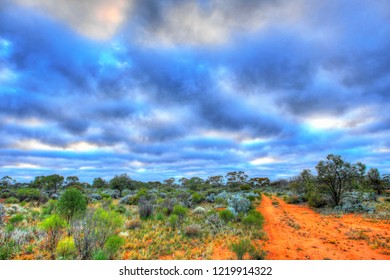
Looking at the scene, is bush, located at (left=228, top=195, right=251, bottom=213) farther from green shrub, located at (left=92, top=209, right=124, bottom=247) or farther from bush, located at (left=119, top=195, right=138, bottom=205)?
bush, located at (left=119, top=195, right=138, bottom=205)

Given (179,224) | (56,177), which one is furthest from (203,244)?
(56,177)

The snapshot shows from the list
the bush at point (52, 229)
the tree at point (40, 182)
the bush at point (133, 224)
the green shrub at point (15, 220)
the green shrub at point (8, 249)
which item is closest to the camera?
the green shrub at point (8, 249)

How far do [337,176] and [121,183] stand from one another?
36.0 m

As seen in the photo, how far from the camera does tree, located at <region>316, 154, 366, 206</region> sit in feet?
65.8

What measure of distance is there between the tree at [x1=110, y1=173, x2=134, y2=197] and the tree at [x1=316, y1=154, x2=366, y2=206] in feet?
110

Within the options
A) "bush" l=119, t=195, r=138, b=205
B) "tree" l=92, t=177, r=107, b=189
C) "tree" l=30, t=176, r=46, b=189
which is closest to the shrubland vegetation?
"bush" l=119, t=195, r=138, b=205

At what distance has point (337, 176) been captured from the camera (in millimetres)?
21000

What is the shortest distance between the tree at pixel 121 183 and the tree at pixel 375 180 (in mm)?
43339

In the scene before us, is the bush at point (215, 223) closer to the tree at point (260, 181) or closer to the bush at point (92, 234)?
the bush at point (92, 234)

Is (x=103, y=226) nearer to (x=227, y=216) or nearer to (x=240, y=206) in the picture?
(x=227, y=216)

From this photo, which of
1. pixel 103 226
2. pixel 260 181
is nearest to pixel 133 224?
pixel 103 226

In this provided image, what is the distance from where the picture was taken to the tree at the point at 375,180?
33531 millimetres

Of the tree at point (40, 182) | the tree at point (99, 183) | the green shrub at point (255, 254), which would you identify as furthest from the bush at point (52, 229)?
the tree at point (99, 183)
